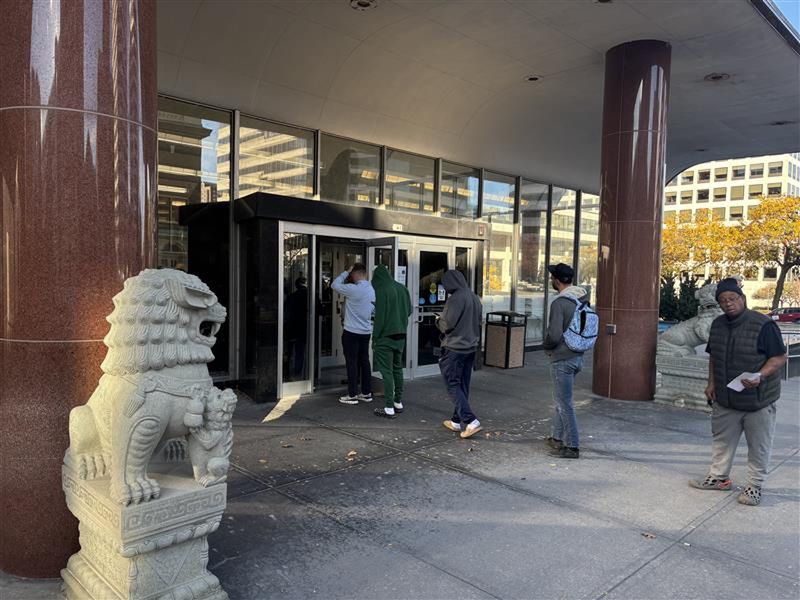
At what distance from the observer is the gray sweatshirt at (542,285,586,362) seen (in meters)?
5.29

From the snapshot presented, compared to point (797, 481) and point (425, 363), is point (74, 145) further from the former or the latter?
point (425, 363)

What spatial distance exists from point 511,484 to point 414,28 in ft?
19.9

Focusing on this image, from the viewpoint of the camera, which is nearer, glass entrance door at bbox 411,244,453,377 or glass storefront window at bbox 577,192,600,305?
glass entrance door at bbox 411,244,453,377

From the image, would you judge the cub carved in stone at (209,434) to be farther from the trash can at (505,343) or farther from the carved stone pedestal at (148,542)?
the trash can at (505,343)

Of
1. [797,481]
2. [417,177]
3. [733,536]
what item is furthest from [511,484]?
[417,177]

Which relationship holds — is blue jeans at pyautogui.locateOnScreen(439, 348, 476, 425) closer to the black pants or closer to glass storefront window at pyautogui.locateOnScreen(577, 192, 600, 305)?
the black pants

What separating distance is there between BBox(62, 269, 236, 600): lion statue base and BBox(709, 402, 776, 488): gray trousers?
378 centimetres

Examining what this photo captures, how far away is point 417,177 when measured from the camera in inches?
428

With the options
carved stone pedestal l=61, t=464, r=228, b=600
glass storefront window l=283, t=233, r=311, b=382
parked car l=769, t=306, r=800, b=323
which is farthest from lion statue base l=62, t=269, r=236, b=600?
parked car l=769, t=306, r=800, b=323

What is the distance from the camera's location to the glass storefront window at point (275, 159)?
827 centimetres

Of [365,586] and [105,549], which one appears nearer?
[105,549]

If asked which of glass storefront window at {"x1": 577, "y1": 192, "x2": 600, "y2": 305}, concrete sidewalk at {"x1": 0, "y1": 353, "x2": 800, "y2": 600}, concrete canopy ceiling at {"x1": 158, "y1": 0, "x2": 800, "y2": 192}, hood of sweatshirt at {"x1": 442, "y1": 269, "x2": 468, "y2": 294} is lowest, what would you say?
concrete sidewalk at {"x1": 0, "y1": 353, "x2": 800, "y2": 600}

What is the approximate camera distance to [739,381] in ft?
14.3

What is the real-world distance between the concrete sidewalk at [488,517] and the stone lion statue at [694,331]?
5.23ft
